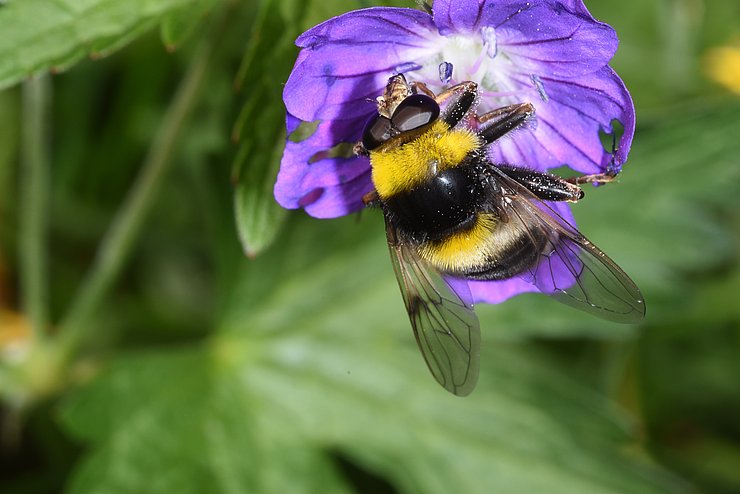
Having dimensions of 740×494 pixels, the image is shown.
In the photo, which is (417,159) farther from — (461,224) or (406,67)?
(406,67)

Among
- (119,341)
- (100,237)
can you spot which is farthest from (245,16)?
(119,341)

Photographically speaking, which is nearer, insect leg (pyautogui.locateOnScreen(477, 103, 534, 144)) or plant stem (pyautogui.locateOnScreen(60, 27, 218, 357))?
insect leg (pyautogui.locateOnScreen(477, 103, 534, 144))

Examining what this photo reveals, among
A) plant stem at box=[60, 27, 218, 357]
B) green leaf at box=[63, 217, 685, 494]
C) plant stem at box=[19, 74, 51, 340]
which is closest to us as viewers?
plant stem at box=[60, 27, 218, 357]

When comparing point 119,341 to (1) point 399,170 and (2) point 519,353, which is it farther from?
(1) point 399,170

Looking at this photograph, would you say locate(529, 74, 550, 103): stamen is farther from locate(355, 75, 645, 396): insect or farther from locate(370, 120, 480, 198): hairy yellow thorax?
locate(370, 120, 480, 198): hairy yellow thorax

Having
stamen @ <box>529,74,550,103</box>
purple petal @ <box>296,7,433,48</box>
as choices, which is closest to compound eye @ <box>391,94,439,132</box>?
purple petal @ <box>296,7,433,48</box>

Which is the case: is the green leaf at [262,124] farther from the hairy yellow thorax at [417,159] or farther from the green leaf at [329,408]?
the green leaf at [329,408]

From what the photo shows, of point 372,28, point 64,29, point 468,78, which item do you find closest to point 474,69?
point 468,78
